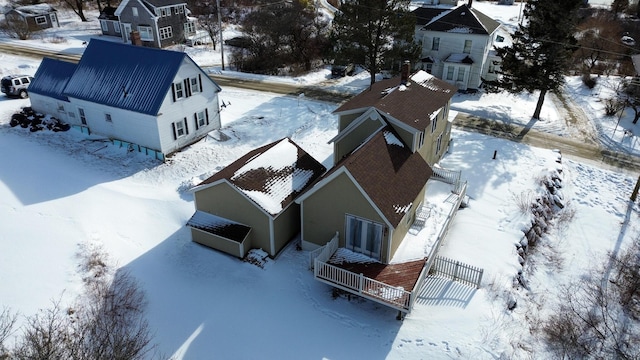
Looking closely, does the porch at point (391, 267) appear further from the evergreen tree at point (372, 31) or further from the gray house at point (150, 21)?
the gray house at point (150, 21)

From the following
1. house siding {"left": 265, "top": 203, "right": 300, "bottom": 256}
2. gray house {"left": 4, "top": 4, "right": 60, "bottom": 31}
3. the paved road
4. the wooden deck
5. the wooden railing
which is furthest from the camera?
gray house {"left": 4, "top": 4, "right": 60, "bottom": 31}

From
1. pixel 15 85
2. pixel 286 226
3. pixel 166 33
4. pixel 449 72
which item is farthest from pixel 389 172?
pixel 166 33

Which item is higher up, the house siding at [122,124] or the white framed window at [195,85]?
the white framed window at [195,85]

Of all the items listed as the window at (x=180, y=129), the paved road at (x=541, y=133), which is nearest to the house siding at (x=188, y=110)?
the window at (x=180, y=129)

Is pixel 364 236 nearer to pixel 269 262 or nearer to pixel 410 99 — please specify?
pixel 269 262

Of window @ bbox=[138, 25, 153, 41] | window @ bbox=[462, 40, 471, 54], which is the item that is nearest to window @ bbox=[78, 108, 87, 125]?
window @ bbox=[138, 25, 153, 41]

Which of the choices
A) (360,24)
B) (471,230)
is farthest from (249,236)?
(360,24)

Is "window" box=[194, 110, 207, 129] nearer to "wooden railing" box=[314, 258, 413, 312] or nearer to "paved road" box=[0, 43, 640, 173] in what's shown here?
"paved road" box=[0, 43, 640, 173]

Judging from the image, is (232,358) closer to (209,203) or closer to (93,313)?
(93,313)
